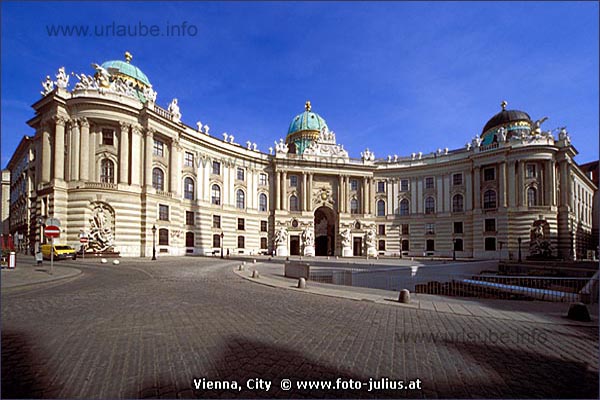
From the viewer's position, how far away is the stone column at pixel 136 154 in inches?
1388

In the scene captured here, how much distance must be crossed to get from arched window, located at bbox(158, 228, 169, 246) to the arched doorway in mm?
28546

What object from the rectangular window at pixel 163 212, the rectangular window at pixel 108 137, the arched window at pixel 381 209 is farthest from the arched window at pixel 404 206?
the rectangular window at pixel 108 137

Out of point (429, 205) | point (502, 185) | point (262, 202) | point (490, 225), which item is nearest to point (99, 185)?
point (262, 202)

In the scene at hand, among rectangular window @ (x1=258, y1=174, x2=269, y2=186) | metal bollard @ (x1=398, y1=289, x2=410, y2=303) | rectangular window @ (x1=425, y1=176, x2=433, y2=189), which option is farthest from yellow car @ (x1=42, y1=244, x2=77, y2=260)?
rectangular window @ (x1=425, y1=176, x2=433, y2=189)

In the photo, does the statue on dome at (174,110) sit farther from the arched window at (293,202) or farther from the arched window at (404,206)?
the arched window at (404,206)

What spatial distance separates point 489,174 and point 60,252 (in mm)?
57334

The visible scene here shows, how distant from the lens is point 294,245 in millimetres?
53281

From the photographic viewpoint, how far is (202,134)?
4594 cm

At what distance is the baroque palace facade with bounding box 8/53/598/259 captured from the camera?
3369 cm

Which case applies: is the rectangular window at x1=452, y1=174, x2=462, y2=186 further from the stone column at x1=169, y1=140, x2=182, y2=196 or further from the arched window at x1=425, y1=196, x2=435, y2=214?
the stone column at x1=169, y1=140, x2=182, y2=196

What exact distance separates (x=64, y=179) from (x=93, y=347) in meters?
35.4

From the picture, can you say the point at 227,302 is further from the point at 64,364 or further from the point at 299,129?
the point at 299,129

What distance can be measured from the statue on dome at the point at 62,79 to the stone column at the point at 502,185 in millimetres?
59241

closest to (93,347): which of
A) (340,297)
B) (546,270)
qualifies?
(340,297)
